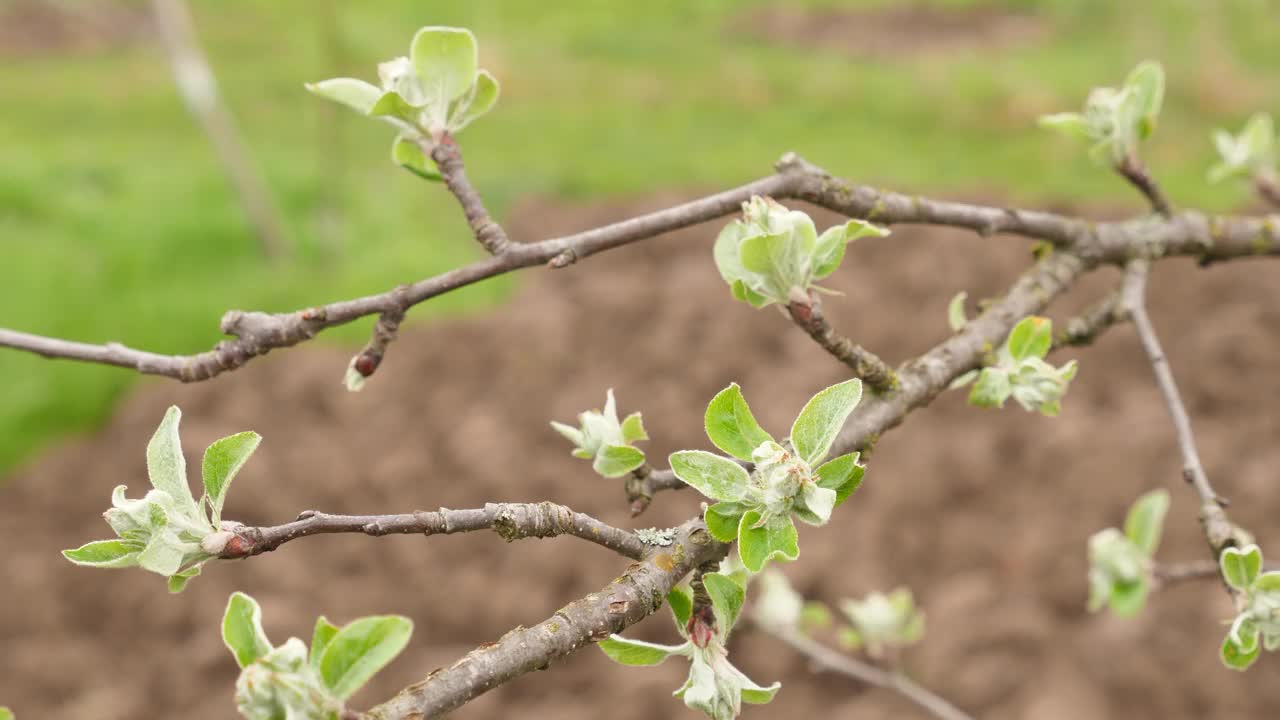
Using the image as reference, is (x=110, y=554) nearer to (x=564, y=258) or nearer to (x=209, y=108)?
(x=564, y=258)

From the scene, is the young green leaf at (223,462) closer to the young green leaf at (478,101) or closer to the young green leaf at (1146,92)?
the young green leaf at (478,101)

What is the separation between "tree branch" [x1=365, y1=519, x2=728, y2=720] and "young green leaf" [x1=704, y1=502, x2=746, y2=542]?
17 mm

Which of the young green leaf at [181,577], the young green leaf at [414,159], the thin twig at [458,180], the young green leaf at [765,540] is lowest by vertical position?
the young green leaf at [765,540]

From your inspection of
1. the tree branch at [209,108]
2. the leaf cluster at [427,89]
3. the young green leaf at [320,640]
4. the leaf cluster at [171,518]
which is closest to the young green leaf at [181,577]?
the leaf cluster at [171,518]

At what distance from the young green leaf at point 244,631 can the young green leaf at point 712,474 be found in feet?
0.90

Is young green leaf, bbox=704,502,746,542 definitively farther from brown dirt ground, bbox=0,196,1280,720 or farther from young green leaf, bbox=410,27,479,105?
brown dirt ground, bbox=0,196,1280,720

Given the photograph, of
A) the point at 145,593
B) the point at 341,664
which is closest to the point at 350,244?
the point at 145,593

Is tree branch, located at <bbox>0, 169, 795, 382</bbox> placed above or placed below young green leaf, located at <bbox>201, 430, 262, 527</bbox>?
above

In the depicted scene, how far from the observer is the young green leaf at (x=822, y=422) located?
72cm

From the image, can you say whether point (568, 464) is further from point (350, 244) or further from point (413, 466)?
point (350, 244)

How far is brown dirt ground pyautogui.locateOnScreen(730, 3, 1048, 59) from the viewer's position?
37.7 ft

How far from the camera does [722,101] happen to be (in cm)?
1069

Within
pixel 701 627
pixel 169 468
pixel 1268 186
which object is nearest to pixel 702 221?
pixel 701 627

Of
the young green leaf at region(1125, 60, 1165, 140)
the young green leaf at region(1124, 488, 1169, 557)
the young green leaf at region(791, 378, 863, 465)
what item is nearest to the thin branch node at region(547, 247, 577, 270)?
the young green leaf at region(791, 378, 863, 465)
